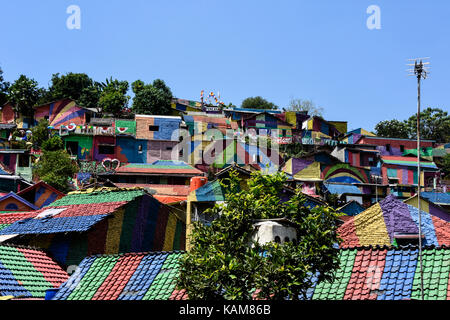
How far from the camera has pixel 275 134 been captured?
66625mm

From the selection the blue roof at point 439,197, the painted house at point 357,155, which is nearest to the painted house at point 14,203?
the blue roof at point 439,197

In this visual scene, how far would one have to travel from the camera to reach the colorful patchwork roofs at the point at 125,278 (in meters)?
17.4

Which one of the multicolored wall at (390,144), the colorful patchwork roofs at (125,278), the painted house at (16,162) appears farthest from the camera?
the multicolored wall at (390,144)

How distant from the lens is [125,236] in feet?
82.2

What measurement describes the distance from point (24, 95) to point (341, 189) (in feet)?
131

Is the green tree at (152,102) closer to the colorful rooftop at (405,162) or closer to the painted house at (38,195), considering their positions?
the colorful rooftop at (405,162)

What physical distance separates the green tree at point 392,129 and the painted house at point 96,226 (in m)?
58.5

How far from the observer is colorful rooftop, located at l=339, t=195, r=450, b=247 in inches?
899

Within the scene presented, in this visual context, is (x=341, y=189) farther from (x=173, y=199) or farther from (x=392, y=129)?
(x=392, y=129)

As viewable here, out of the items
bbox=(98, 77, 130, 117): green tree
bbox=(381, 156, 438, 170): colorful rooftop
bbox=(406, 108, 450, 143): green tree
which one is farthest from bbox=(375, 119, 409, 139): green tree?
bbox=(98, 77, 130, 117): green tree

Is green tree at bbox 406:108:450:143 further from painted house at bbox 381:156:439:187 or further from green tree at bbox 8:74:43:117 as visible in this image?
green tree at bbox 8:74:43:117
